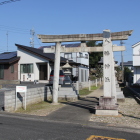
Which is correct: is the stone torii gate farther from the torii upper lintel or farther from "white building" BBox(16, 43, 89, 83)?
"white building" BBox(16, 43, 89, 83)

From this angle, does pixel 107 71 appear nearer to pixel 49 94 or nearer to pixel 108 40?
pixel 108 40

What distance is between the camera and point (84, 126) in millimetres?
7125

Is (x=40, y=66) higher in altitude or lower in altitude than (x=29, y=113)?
higher

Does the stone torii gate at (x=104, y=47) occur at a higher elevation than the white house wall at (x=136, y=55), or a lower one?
lower

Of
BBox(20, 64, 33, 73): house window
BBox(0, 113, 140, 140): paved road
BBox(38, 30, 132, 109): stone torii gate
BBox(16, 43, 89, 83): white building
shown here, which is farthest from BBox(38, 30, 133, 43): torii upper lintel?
BBox(20, 64, 33, 73): house window

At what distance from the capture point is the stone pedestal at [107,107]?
8.81m

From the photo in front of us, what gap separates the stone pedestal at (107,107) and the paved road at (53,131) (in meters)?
1.75

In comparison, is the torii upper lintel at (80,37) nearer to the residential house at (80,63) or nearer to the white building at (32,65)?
the white building at (32,65)

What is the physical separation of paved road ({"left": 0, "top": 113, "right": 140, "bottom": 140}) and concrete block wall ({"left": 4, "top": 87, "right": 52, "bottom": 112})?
184cm

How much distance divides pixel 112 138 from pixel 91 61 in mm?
48744

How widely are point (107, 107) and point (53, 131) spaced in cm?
342

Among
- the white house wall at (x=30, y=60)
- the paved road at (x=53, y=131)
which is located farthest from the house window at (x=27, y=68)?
the paved road at (x=53, y=131)

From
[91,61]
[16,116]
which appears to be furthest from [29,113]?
[91,61]

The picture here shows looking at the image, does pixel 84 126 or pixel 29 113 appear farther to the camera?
pixel 29 113
